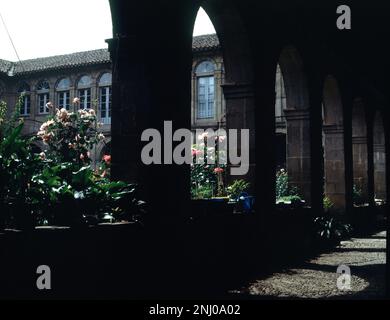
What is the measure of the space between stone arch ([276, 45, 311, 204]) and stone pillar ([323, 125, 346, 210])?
2225 millimetres

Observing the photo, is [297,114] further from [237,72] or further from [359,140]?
[359,140]

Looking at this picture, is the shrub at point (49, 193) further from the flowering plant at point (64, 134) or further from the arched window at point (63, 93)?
the arched window at point (63, 93)

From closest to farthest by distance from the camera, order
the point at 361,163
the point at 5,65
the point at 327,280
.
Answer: the point at 327,280 < the point at 361,163 < the point at 5,65

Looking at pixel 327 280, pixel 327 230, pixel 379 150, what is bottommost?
pixel 327 280

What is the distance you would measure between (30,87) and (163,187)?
20.7m

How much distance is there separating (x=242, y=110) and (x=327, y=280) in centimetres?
240

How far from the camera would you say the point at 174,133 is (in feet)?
14.2

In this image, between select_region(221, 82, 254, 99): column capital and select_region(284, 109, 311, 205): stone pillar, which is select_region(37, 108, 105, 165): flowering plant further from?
select_region(284, 109, 311, 205): stone pillar

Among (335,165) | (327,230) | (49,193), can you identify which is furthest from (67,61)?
(49,193)

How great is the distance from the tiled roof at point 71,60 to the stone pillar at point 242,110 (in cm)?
1313

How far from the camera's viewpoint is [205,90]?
1959 centimetres

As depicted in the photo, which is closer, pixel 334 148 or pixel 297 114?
pixel 297 114

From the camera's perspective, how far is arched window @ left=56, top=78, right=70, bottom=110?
73.1 ft
